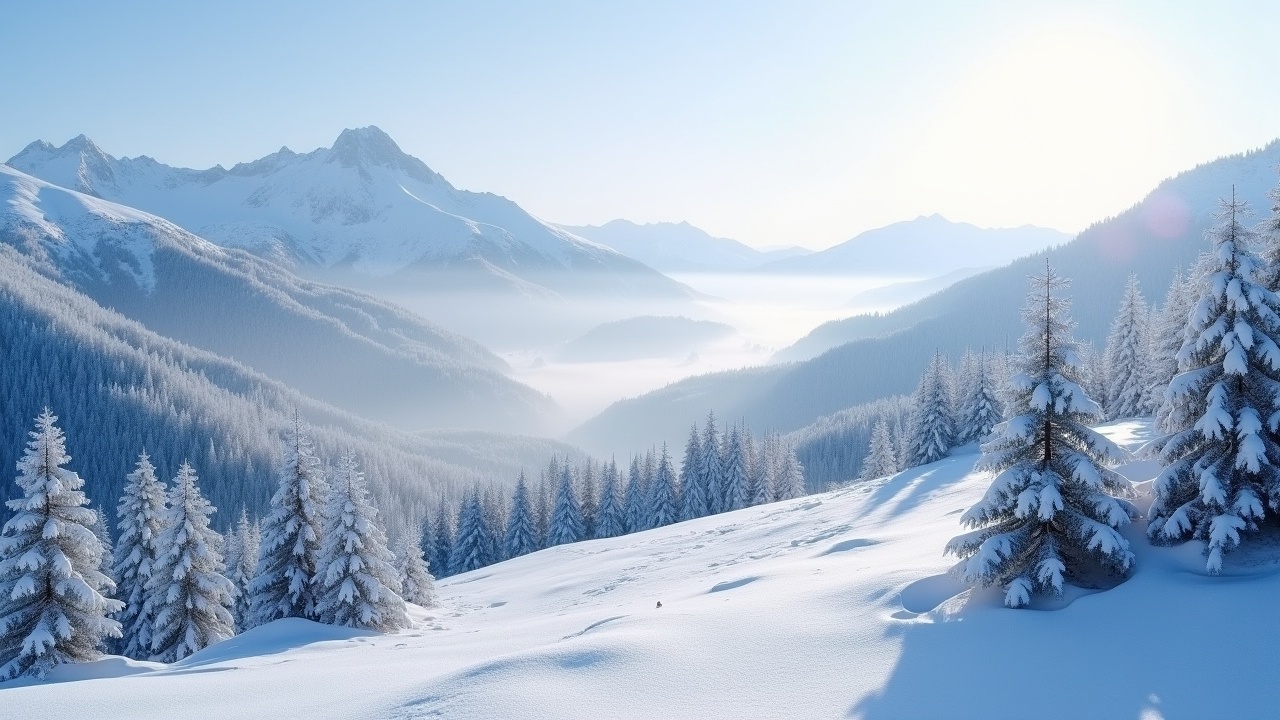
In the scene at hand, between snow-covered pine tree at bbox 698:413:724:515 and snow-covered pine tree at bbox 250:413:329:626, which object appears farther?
snow-covered pine tree at bbox 698:413:724:515

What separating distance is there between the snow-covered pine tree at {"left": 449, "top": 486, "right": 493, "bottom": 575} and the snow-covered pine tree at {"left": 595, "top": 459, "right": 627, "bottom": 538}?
1111 centimetres

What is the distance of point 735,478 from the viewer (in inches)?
2446

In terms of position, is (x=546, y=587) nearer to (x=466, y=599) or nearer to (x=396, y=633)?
(x=466, y=599)

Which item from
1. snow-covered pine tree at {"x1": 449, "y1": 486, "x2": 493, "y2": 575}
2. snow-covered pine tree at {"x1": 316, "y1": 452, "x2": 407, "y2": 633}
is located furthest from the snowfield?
snow-covered pine tree at {"x1": 449, "y1": 486, "x2": 493, "y2": 575}

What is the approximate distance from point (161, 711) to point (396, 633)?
12878 millimetres

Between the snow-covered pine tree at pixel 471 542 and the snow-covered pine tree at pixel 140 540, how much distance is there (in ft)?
103

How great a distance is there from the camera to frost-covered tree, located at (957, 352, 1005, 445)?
2012 inches

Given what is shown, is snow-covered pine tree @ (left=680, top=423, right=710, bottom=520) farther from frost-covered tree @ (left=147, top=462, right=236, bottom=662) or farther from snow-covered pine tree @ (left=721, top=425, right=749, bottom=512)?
frost-covered tree @ (left=147, top=462, right=236, bottom=662)

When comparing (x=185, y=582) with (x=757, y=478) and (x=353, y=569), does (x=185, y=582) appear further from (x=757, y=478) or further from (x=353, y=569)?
(x=757, y=478)

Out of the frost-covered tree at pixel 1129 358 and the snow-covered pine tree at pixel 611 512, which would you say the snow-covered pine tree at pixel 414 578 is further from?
the frost-covered tree at pixel 1129 358

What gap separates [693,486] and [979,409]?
25275 millimetres

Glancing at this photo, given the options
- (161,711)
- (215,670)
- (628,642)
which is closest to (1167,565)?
(628,642)

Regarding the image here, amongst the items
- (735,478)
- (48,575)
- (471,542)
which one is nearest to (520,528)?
(471,542)

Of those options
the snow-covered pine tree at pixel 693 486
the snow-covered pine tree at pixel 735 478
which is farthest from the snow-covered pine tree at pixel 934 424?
the snow-covered pine tree at pixel 693 486
